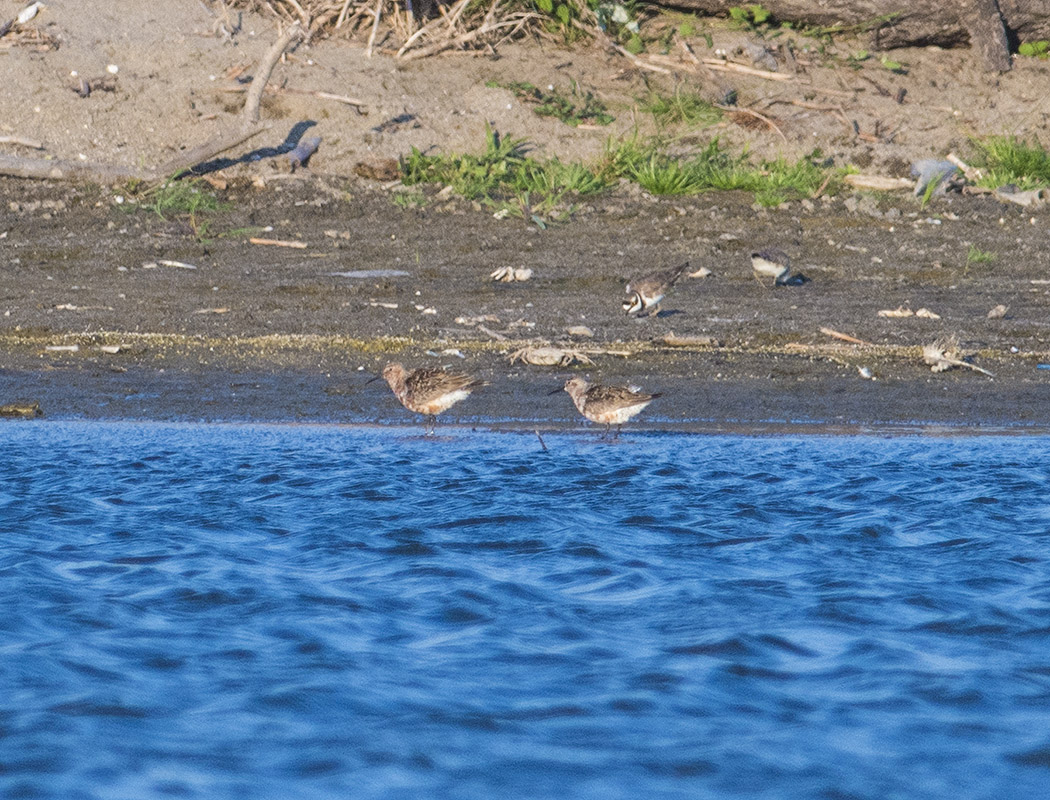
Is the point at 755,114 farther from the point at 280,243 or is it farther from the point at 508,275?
the point at 280,243

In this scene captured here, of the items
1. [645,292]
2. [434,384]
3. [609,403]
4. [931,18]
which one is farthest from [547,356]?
[931,18]

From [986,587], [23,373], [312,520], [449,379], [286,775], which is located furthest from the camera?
[23,373]

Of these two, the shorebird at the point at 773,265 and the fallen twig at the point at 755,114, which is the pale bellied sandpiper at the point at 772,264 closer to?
the shorebird at the point at 773,265

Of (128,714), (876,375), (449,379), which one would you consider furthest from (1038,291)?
(128,714)

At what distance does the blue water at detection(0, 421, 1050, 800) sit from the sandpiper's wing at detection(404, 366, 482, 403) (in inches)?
18.2

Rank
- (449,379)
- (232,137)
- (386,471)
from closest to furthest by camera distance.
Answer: (386,471), (449,379), (232,137)

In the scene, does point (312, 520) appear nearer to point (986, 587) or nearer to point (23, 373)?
point (986, 587)

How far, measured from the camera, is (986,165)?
15.0 meters

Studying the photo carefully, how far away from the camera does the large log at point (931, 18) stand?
1675cm

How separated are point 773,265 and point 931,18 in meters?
6.87

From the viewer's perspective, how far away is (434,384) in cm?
895

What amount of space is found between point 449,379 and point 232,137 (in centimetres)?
549

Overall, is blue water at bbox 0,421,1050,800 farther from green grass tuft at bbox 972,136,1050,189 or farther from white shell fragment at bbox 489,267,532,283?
green grass tuft at bbox 972,136,1050,189

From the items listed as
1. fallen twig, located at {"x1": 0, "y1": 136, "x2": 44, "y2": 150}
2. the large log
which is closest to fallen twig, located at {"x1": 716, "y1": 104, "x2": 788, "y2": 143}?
the large log
